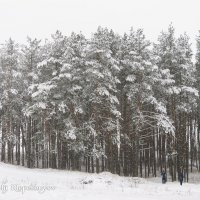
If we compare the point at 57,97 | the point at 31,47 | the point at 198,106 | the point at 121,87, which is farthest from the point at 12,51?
the point at 198,106

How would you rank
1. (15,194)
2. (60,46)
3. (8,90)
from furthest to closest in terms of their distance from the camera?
(8,90)
(60,46)
(15,194)

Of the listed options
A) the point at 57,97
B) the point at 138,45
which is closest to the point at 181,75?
the point at 138,45

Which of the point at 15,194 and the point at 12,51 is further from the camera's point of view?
the point at 12,51

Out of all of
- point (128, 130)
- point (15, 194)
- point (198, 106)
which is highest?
point (198, 106)

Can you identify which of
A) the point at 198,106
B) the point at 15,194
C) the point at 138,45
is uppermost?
the point at 138,45

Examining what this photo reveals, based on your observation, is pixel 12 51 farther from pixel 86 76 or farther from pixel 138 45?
pixel 138 45

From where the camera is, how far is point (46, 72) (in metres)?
37.5

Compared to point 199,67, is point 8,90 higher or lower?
lower

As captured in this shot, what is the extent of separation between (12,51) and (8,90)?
488 centimetres

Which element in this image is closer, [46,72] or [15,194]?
[15,194]

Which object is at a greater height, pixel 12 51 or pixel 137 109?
pixel 12 51

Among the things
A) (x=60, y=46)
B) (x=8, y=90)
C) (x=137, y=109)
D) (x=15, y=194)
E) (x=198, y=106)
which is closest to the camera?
(x=15, y=194)

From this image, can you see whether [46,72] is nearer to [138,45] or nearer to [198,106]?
[138,45]

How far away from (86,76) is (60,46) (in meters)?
4.60
